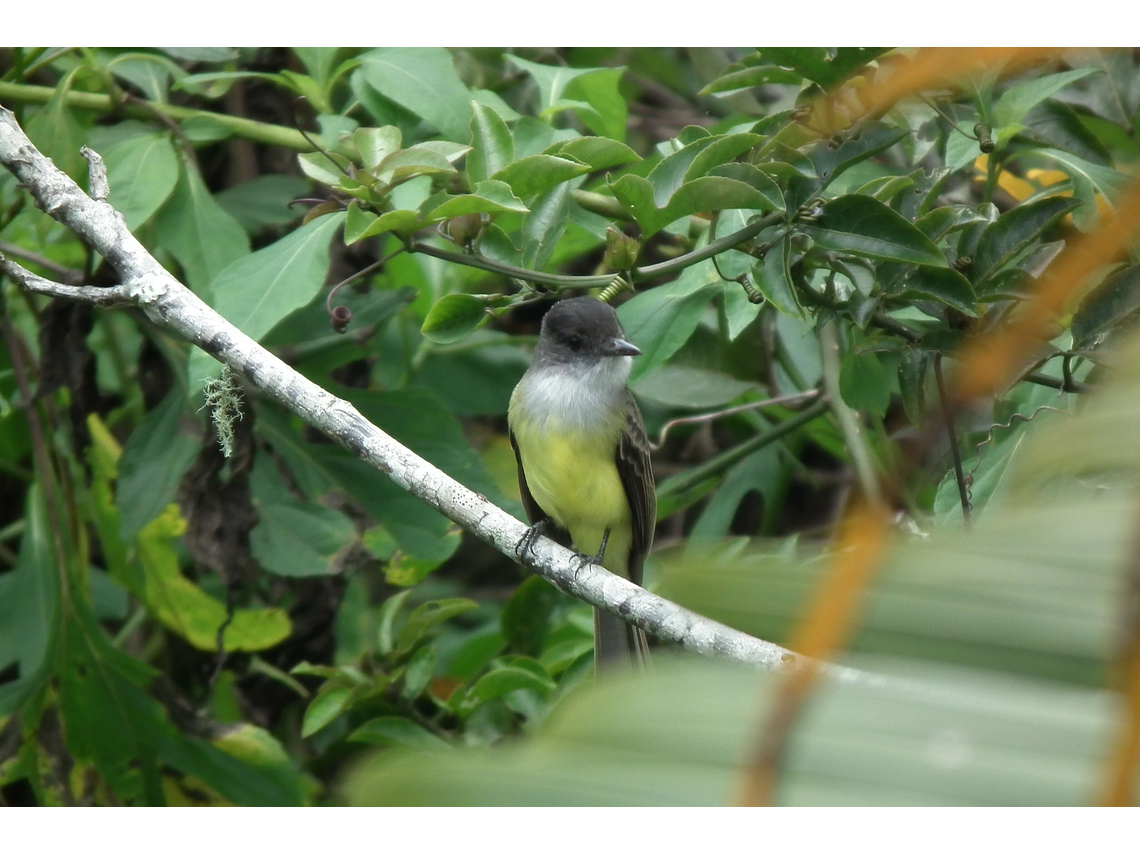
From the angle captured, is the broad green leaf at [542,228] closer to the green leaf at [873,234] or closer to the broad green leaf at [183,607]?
the green leaf at [873,234]

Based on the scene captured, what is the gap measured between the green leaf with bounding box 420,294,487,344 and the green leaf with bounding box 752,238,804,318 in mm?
630

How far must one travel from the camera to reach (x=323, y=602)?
3.52 meters

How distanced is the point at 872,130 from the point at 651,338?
0.85m

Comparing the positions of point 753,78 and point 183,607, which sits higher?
point 753,78

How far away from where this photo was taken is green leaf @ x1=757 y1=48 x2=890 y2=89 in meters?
2.32

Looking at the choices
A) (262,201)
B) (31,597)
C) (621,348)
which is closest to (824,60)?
(621,348)

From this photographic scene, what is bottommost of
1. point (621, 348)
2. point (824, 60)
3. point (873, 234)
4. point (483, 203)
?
point (621, 348)

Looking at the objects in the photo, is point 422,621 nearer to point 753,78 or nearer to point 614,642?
point 614,642

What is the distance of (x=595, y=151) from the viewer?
2.44 meters

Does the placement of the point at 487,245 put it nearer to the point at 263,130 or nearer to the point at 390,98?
the point at 390,98

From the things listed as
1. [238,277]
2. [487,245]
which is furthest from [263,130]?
[487,245]

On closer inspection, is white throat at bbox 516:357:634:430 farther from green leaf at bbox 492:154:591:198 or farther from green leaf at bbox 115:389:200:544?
green leaf at bbox 492:154:591:198

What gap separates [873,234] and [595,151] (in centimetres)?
63

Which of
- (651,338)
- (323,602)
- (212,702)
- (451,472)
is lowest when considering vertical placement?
(212,702)
